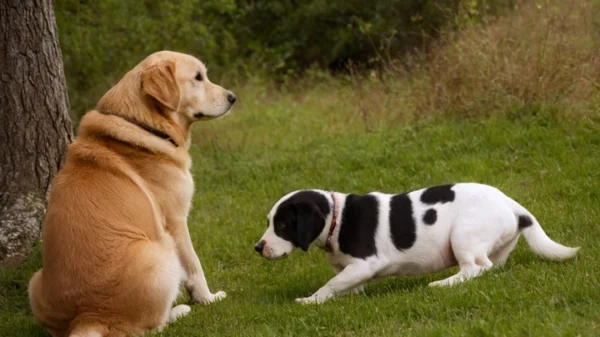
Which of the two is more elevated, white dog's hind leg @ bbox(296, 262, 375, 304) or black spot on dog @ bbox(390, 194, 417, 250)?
black spot on dog @ bbox(390, 194, 417, 250)

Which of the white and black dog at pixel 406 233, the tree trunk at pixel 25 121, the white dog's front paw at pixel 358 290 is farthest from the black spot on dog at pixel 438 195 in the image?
the tree trunk at pixel 25 121

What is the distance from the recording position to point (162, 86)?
6.72 m

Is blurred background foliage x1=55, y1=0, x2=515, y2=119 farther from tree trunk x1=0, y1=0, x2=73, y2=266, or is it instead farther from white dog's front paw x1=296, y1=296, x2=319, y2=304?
white dog's front paw x1=296, y1=296, x2=319, y2=304

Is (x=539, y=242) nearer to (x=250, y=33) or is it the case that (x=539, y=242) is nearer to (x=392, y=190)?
(x=392, y=190)

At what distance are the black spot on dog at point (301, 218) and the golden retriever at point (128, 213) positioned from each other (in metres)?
0.73

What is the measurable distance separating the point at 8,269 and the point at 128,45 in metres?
8.41

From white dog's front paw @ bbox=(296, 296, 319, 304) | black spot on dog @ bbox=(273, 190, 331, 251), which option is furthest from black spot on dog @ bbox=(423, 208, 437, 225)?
white dog's front paw @ bbox=(296, 296, 319, 304)

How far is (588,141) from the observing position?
31.8 ft

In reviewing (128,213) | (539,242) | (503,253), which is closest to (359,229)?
(503,253)

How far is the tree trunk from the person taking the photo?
788 cm

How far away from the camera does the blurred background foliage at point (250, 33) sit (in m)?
14.8

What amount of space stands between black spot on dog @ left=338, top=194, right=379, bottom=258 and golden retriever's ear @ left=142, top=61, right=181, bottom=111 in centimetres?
154

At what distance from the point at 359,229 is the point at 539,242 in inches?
51.8

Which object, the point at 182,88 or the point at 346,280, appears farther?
the point at 182,88
